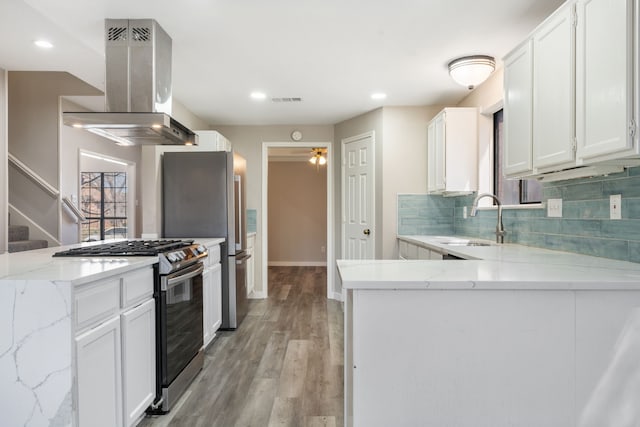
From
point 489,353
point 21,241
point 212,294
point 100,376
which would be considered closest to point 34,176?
Answer: point 21,241

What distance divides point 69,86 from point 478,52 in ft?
15.3

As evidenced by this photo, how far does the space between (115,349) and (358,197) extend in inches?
138

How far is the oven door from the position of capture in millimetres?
2219

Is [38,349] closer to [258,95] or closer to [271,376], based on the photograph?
[271,376]

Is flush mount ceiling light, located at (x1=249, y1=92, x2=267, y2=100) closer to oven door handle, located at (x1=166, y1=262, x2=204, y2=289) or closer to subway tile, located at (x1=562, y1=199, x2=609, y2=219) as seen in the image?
oven door handle, located at (x1=166, y1=262, x2=204, y2=289)

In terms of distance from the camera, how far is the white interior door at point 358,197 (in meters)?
4.64

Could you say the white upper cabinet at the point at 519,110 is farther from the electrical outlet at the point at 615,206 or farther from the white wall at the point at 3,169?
the white wall at the point at 3,169

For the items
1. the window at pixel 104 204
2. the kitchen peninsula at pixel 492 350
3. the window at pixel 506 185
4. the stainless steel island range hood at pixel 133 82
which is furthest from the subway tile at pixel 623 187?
the window at pixel 104 204

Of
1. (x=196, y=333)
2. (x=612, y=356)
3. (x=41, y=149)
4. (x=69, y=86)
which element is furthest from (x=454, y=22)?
(x=41, y=149)

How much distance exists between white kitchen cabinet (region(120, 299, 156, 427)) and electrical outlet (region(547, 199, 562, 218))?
2.47 metres

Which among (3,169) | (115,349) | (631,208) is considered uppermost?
(3,169)

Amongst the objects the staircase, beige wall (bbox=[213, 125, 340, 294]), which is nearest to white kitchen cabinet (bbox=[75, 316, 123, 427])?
the staircase

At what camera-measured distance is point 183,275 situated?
2.43 m

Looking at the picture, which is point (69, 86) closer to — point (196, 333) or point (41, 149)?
point (41, 149)
